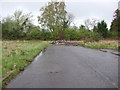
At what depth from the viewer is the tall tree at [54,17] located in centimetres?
5706

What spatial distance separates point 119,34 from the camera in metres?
49.8

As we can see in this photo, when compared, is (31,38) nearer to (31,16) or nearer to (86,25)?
(31,16)

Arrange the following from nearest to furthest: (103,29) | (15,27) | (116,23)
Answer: (116,23)
(15,27)
(103,29)

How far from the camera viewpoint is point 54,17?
190ft

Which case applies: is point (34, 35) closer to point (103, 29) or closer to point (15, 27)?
point (15, 27)

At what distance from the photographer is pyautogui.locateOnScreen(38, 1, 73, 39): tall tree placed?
57.1 metres

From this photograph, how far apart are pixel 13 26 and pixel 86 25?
34.3 metres

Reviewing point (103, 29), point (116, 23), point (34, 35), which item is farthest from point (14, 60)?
point (103, 29)

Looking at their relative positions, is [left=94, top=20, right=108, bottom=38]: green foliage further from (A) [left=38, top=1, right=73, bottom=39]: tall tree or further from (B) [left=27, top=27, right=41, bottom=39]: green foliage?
(B) [left=27, top=27, right=41, bottom=39]: green foliage

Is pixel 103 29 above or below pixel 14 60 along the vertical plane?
above

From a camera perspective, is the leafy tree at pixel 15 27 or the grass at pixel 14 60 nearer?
the grass at pixel 14 60

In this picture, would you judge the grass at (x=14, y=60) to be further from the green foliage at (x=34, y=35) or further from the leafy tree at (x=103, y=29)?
the leafy tree at (x=103, y=29)

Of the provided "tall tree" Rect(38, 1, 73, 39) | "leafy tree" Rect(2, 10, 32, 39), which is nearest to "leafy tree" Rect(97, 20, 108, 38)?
"tall tree" Rect(38, 1, 73, 39)

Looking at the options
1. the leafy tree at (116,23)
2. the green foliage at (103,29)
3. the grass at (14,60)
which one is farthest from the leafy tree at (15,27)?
the grass at (14,60)
